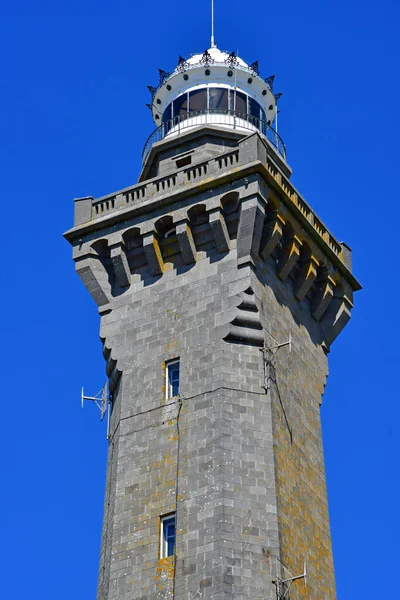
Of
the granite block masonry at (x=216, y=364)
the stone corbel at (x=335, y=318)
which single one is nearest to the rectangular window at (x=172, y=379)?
the granite block masonry at (x=216, y=364)

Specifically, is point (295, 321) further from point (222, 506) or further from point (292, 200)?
point (222, 506)

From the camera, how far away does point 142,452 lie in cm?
4884

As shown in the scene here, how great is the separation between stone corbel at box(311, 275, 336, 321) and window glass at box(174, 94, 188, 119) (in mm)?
9047

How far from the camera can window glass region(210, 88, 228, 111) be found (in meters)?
58.6

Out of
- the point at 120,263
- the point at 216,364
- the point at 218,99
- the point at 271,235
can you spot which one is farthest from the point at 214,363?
the point at 218,99

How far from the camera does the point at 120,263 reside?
174 feet

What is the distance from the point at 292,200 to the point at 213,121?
21.9 feet

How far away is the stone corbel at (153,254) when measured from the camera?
5241 cm

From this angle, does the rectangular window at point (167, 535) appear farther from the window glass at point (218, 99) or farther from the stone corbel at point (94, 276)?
the window glass at point (218, 99)

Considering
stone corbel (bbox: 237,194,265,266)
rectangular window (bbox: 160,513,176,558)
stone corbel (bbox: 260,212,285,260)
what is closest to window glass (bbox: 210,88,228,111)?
stone corbel (bbox: 260,212,285,260)

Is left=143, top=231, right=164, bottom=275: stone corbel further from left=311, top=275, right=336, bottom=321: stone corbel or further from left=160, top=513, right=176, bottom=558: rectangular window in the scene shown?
left=160, top=513, right=176, bottom=558: rectangular window

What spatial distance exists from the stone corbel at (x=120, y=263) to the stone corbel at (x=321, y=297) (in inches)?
261

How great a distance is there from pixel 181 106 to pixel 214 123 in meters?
2.16

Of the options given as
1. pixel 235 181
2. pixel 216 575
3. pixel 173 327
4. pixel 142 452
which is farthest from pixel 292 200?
pixel 216 575
